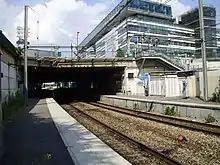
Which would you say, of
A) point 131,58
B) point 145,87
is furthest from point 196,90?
point 131,58

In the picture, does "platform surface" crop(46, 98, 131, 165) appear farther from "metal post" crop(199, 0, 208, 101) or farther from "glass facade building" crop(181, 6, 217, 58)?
"glass facade building" crop(181, 6, 217, 58)

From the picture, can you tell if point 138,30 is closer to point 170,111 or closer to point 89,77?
point 89,77

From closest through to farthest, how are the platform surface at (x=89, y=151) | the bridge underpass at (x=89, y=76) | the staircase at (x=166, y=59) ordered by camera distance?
1. the platform surface at (x=89, y=151)
2. the staircase at (x=166, y=59)
3. the bridge underpass at (x=89, y=76)

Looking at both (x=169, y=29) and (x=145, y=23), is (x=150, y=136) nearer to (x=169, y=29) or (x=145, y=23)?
(x=169, y=29)

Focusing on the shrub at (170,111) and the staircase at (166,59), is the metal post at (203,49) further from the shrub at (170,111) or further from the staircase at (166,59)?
the staircase at (166,59)

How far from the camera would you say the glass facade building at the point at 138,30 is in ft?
170

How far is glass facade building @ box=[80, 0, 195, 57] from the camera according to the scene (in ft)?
170

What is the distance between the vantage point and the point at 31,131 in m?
13.1

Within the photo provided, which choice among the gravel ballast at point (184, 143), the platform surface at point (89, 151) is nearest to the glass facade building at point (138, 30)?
the gravel ballast at point (184, 143)

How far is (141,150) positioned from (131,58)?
36562mm

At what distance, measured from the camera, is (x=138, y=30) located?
67.1m

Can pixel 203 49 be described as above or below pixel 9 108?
above

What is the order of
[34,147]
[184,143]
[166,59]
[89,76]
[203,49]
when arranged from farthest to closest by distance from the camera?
[89,76] < [166,59] < [203,49] < [184,143] < [34,147]

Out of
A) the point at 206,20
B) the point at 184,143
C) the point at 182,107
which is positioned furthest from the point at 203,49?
the point at 184,143
